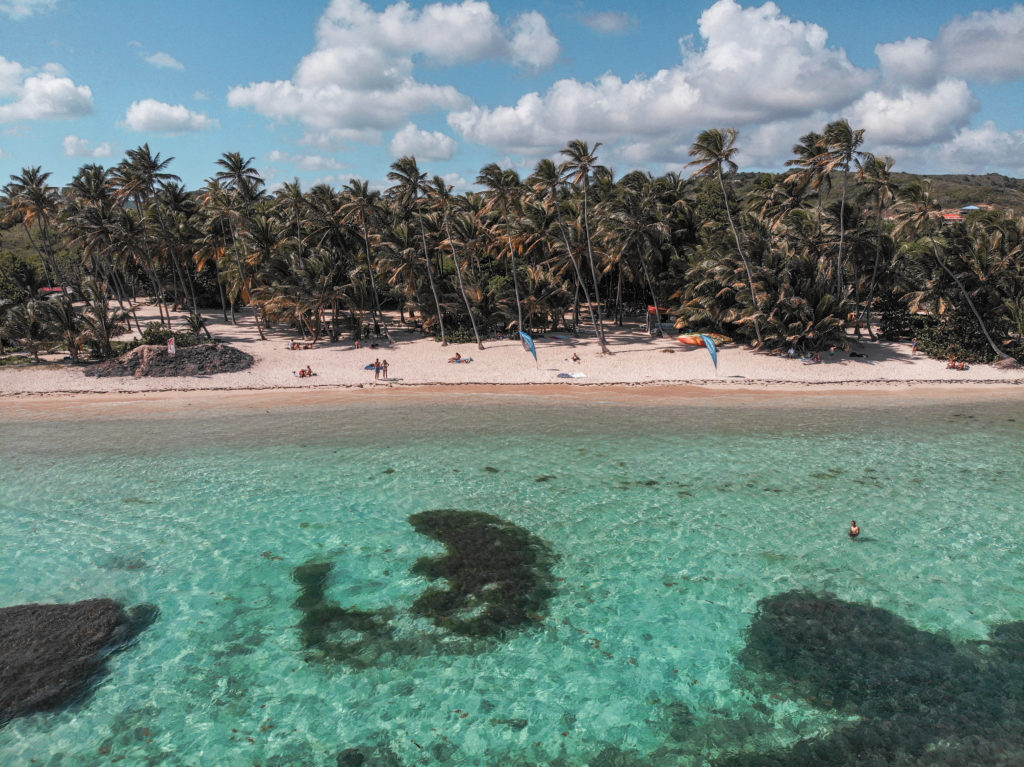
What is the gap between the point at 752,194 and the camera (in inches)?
1793

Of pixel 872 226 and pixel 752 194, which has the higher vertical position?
pixel 752 194

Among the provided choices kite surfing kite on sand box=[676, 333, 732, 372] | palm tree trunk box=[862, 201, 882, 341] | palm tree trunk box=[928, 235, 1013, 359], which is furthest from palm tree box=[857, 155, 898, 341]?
kite surfing kite on sand box=[676, 333, 732, 372]

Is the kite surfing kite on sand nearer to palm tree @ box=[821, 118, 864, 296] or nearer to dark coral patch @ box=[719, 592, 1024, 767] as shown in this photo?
palm tree @ box=[821, 118, 864, 296]

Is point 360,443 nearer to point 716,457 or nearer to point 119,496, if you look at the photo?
point 119,496

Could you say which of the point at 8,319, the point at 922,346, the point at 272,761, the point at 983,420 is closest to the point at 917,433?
the point at 983,420

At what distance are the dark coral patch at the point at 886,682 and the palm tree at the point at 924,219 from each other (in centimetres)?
3091

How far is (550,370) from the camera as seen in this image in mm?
38750

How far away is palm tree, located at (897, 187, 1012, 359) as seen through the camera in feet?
116

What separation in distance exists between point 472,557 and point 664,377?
24.5 meters

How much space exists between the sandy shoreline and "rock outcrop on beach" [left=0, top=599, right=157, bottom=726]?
2119 centimetres

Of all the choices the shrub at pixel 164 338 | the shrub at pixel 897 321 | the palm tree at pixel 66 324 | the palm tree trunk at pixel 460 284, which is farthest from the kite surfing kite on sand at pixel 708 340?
the palm tree at pixel 66 324

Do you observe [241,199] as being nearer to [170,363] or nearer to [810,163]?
[170,363]

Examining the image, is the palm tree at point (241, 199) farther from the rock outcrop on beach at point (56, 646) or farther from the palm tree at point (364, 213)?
the rock outcrop on beach at point (56, 646)

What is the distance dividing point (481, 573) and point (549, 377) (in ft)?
79.2
